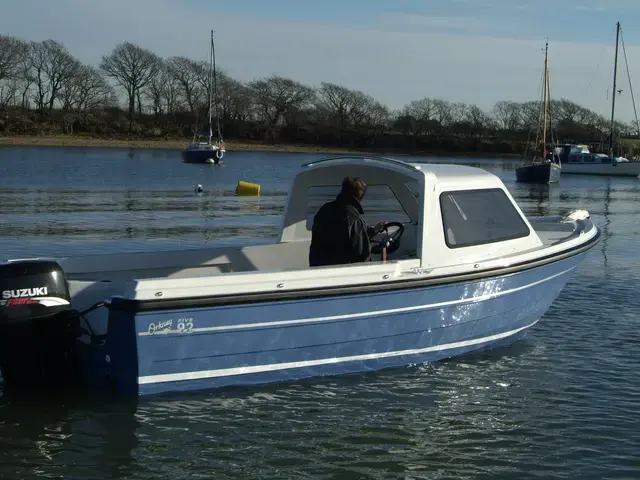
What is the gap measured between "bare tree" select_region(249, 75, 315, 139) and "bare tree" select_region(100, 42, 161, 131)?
Answer: 14.9 m

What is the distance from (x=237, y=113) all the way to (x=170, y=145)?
16.0 metres

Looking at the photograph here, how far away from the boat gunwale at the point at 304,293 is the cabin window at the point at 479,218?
0.40 metres

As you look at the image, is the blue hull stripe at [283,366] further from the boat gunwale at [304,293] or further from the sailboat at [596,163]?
the sailboat at [596,163]

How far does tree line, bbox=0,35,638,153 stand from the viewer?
10238cm

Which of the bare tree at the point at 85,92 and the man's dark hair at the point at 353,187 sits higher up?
the bare tree at the point at 85,92

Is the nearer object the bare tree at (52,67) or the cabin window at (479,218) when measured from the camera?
the cabin window at (479,218)

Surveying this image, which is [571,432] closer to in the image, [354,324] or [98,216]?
[354,324]

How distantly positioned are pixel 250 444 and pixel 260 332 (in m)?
1.04

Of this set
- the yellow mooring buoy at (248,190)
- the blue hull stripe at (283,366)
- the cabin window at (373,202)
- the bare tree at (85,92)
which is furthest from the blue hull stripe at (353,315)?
the bare tree at (85,92)

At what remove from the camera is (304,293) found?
789 centimetres

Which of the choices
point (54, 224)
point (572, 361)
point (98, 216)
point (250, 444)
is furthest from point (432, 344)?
point (98, 216)

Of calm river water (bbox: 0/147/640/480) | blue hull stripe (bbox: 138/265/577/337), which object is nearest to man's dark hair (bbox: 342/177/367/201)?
blue hull stripe (bbox: 138/265/577/337)

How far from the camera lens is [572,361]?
32.0 feet

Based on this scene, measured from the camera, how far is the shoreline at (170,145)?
305 feet
